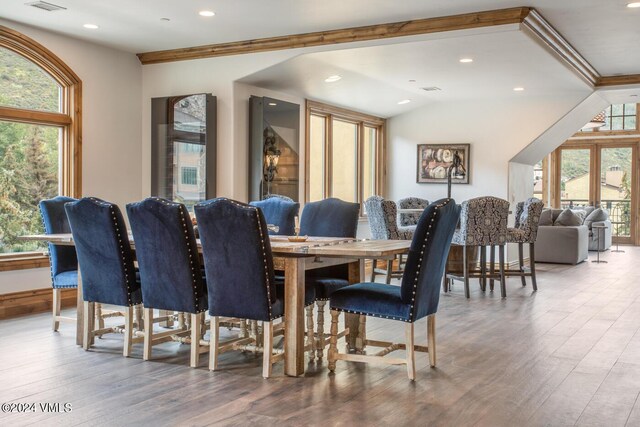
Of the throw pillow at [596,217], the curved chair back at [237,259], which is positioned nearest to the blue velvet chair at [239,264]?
the curved chair back at [237,259]

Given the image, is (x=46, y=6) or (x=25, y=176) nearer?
(x=46, y=6)

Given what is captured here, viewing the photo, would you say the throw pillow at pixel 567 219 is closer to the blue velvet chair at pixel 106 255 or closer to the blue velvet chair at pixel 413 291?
the blue velvet chair at pixel 413 291

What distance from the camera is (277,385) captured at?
386 centimetres

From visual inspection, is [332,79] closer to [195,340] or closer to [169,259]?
[169,259]

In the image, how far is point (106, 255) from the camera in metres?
4.51

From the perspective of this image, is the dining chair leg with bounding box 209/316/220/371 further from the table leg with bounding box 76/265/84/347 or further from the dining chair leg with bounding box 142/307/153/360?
the table leg with bounding box 76/265/84/347

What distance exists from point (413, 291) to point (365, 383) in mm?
596

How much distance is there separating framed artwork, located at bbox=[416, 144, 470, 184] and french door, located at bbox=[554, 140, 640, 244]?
20.0 ft

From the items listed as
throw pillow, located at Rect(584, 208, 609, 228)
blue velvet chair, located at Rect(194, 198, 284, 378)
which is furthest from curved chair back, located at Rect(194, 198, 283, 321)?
throw pillow, located at Rect(584, 208, 609, 228)

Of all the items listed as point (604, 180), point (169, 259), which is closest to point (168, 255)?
point (169, 259)

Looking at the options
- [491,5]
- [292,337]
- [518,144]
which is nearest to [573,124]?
[518,144]

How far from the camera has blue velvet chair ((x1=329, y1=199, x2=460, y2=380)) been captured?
3850 mm

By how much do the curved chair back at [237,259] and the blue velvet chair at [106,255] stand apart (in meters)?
0.72

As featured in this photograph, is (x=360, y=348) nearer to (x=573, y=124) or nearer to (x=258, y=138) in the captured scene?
(x=258, y=138)
